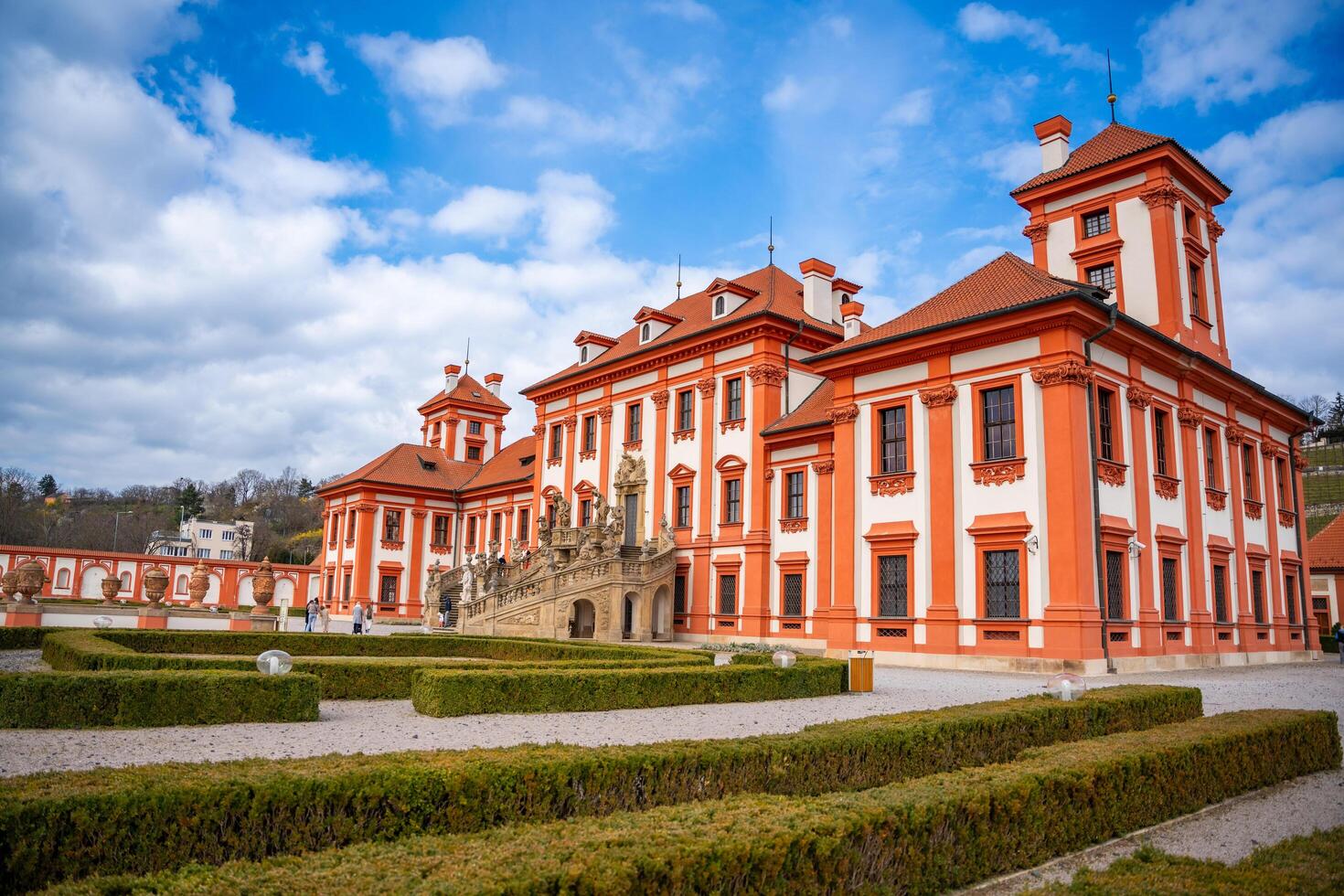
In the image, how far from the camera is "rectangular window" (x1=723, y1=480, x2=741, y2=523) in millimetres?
32375

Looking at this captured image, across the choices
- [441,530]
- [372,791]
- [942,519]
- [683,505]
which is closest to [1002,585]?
[942,519]

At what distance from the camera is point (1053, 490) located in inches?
845

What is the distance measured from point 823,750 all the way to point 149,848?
470 centimetres

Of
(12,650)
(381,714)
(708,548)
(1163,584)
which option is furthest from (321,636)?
(1163,584)

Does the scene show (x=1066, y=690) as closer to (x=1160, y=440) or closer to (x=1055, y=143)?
(x=1160, y=440)

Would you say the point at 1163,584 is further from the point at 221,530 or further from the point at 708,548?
the point at 221,530

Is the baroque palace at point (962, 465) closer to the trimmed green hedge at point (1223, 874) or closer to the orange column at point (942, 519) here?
the orange column at point (942, 519)

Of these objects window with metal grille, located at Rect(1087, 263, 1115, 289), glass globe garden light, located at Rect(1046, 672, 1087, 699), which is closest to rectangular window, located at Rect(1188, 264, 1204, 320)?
window with metal grille, located at Rect(1087, 263, 1115, 289)

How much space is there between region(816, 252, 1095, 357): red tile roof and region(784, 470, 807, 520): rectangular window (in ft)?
17.9

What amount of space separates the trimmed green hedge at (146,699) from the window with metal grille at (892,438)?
17439 mm

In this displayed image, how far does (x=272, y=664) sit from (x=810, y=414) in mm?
21074

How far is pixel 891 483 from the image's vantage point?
2497 cm

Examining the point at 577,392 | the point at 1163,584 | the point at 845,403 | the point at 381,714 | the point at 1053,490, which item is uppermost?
the point at 577,392

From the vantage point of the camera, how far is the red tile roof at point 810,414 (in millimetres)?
29578
